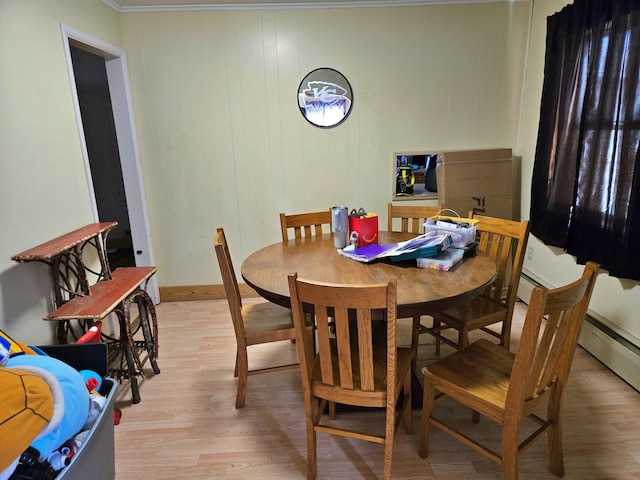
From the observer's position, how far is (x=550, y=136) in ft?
8.42

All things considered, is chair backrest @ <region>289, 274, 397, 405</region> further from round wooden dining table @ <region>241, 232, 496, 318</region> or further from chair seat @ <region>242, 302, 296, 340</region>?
chair seat @ <region>242, 302, 296, 340</region>

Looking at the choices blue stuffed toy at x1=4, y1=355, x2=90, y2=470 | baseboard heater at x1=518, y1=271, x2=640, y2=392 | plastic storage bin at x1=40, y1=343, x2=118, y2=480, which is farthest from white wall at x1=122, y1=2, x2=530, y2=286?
blue stuffed toy at x1=4, y1=355, x2=90, y2=470

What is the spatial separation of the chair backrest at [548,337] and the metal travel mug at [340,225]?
1079 millimetres

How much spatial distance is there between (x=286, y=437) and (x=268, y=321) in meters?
0.57

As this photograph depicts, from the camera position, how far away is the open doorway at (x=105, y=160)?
15.6ft

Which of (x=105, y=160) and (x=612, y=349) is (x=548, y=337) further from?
(x=105, y=160)

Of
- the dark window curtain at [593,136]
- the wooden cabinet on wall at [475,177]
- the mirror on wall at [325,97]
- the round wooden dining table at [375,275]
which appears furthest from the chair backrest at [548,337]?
the mirror on wall at [325,97]

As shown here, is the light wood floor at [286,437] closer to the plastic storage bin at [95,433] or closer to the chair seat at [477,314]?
the plastic storage bin at [95,433]

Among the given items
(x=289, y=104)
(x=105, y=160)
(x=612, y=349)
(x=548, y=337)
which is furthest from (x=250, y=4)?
(x=612, y=349)

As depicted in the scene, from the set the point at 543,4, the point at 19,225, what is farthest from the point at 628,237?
the point at 19,225

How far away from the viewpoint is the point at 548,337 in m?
1.22

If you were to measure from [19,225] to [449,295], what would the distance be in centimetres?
Result: 204

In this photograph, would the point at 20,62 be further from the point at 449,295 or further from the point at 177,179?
the point at 449,295

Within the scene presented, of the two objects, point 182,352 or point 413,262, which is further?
point 182,352
